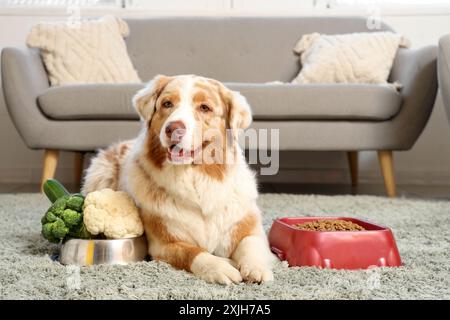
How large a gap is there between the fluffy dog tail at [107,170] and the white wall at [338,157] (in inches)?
105

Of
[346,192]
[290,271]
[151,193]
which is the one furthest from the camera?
[346,192]

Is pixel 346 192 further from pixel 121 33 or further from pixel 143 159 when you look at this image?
pixel 143 159

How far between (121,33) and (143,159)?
109 inches

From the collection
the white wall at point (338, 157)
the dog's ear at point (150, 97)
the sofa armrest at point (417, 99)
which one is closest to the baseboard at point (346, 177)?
the white wall at point (338, 157)

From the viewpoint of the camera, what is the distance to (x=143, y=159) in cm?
192

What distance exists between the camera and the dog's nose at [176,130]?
173cm

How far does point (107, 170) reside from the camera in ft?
7.65

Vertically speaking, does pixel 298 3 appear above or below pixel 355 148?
above

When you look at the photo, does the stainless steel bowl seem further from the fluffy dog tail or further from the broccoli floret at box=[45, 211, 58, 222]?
the fluffy dog tail

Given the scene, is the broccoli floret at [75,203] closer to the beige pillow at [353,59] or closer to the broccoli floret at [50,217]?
the broccoli floret at [50,217]

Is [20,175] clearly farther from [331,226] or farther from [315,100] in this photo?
[331,226]
